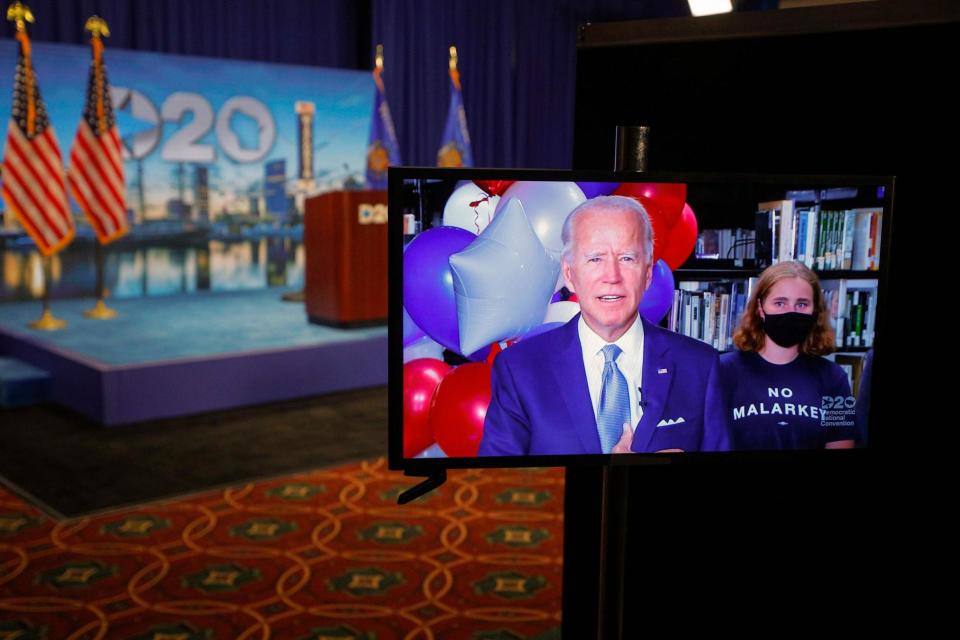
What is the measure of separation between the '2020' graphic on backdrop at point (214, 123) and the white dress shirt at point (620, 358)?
14.9ft

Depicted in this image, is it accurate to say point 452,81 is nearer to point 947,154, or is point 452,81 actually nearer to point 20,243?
point 20,243

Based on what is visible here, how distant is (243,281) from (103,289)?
969 millimetres

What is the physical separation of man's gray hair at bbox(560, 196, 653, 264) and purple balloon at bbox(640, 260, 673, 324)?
0.03 meters

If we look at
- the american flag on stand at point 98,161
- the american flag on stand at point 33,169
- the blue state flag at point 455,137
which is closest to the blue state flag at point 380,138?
the blue state flag at point 455,137

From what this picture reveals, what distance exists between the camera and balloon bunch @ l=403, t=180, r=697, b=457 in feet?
4.30

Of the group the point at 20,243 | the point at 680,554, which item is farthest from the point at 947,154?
the point at 20,243

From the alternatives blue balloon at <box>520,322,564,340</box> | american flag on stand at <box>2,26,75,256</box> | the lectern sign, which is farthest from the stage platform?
blue balloon at <box>520,322,564,340</box>

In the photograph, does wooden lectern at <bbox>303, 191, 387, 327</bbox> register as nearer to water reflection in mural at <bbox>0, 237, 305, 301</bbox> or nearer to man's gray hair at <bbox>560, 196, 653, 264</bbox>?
water reflection in mural at <bbox>0, 237, 305, 301</bbox>

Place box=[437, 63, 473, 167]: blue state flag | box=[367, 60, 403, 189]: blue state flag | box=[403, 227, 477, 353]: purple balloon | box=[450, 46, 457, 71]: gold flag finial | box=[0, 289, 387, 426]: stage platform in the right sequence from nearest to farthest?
box=[403, 227, 477, 353]: purple balloon
box=[0, 289, 387, 426]: stage platform
box=[367, 60, 403, 189]: blue state flag
box=[437, 63, 473, 167]: blue state flag
box=[450, 46, 457, 71]: gold flag finial

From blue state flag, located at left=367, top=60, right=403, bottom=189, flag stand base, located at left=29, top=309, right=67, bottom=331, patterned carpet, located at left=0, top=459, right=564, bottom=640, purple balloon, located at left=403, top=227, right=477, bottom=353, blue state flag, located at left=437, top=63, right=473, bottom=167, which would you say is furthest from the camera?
blue state flag, located at left=437, top=63, right=473, bottom=167

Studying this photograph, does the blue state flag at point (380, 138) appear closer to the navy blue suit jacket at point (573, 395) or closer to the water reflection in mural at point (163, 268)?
the water reflection in mural at point (163, 268)

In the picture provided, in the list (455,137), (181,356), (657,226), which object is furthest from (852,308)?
(455,137)

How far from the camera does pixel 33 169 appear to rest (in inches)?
192

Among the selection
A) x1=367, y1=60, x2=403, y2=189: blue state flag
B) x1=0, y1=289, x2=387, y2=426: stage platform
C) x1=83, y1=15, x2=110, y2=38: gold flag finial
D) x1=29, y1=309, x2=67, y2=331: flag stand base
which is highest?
x1=83, y1=15, x2=110, y2=38: gold flag finial
